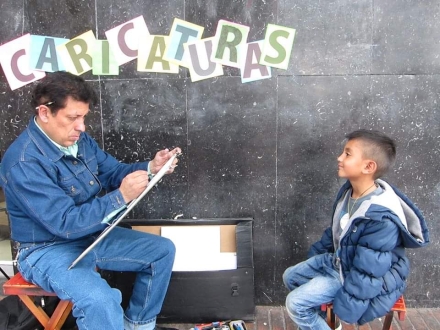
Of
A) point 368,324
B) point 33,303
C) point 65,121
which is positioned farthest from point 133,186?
point 368,324

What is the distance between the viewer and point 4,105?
3.10 metres

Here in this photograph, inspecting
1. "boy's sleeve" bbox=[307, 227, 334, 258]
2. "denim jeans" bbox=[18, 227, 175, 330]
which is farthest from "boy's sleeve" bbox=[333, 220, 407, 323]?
"denim jeans" bbox=[18, 227, 175, 330]

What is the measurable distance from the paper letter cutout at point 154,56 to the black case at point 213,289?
1014 mm

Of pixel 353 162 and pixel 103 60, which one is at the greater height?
pixel 103 60

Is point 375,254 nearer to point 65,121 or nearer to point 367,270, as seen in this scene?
point 367,270

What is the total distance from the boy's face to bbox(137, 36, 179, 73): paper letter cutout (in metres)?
1.24

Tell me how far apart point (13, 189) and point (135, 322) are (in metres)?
1.01

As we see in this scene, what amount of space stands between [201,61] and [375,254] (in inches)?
63.3

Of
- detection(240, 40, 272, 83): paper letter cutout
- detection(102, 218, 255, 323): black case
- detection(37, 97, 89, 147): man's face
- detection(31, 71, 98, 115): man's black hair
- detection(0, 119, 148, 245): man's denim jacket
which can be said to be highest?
detection(240, 40, 272, 83): paper letter cutout

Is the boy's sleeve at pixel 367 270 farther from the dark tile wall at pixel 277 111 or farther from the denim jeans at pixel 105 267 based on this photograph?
the denim jeans at pixel 105 267

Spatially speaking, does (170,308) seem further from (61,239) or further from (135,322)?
(61,239)

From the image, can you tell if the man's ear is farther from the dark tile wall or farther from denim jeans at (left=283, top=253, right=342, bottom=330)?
denim jeans at (left=283, top=253, right=342, bottom=330)

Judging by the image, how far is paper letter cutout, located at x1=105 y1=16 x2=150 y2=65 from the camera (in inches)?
116

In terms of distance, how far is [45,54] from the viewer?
119 inches
